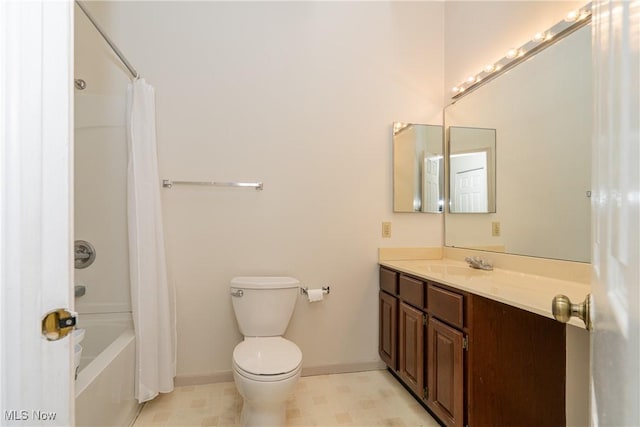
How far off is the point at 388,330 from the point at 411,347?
306 mm

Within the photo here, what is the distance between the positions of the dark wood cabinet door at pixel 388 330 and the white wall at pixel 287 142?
8 cm

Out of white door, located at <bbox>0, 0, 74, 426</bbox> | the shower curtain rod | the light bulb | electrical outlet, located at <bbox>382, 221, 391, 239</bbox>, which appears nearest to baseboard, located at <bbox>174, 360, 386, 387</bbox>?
electrical outlet, located at <bbox>382, 221, 391, 239</bbox>

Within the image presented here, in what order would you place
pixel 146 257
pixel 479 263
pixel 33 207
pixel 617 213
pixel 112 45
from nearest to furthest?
pixel 617 213
pixel 33 207
pixel 112 45
pixel 146 257
pixel 479 263

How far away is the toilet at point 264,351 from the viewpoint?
1.45 m

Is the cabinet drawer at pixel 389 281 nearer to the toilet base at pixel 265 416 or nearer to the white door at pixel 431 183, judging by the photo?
the white door at pixel 431 183

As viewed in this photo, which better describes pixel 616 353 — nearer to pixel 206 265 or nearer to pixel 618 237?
pixel 618 237

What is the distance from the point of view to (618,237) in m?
0.37

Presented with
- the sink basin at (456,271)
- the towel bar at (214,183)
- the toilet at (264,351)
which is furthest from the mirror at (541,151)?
the towel bar at (214,183)

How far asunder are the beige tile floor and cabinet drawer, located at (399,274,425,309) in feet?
2.00

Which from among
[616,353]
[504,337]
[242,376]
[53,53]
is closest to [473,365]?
[504,337]

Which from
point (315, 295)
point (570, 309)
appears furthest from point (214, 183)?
point (570, 309)

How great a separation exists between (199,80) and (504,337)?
7.49 ft

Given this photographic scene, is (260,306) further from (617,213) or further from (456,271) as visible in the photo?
(617,213)

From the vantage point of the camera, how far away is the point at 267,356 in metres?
1.59
